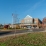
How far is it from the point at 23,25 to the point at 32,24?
7.82m

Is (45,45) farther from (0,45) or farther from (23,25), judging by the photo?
(23,25)

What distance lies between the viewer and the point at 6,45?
10586 mm

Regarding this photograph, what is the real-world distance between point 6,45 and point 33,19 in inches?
3973

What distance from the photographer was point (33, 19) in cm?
11088

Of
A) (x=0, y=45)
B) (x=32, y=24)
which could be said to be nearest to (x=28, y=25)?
(x=32, y=24)

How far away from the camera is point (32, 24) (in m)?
110

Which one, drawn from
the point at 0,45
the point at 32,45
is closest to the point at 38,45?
the point at 32,45

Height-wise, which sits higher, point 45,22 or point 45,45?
point 45,22

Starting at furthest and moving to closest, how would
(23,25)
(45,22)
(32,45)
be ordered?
(23,25) < (45,22) < (32,45)

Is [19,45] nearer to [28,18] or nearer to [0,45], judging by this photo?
[0,45]

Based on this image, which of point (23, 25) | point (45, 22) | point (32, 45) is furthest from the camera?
point (23, 25)

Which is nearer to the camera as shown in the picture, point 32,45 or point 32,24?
point 32,45

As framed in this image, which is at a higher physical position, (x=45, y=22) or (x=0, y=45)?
(x=45, y=22)

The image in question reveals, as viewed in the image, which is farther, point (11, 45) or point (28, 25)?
point (28, 25)
